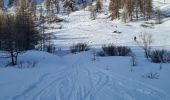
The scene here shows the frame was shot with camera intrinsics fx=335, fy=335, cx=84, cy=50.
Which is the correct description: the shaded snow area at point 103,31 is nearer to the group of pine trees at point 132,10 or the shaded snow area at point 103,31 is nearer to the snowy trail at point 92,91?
the group of pine trees at point 132,10

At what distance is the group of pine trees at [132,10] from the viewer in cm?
9256

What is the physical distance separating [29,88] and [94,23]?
8086cm

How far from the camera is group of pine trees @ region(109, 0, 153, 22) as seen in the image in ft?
304

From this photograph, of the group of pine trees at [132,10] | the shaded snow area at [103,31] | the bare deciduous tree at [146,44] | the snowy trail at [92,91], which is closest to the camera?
the snowy trail at [92,91]

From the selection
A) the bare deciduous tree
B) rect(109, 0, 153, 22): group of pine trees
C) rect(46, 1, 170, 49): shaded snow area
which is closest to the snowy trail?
the bare deciduous tree

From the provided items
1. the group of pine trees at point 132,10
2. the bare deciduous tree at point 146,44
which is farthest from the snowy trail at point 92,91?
the group of pine trees at point 132,10

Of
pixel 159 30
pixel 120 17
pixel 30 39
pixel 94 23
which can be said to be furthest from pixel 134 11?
pixel 30 39

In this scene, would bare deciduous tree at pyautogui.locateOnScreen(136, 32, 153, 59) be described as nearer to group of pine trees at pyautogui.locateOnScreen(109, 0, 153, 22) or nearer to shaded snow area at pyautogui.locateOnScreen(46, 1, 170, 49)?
shaded snow area at pyautogui.locateOnScreen(46, 1, 170, 49)

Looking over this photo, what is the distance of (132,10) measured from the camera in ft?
310

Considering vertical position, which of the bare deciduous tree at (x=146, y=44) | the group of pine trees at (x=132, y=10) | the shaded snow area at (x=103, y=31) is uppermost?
the group of pine trees at (x=132, y=10)

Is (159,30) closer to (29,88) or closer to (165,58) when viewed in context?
(165,58)

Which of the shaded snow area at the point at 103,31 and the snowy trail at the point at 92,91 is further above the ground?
the shaded snow area at the point at 103,31

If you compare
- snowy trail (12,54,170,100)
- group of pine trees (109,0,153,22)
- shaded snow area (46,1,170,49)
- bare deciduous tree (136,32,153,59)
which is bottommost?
snowy trail (12,54,170,100)

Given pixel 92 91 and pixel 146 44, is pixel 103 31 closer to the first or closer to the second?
pixel 146 44
